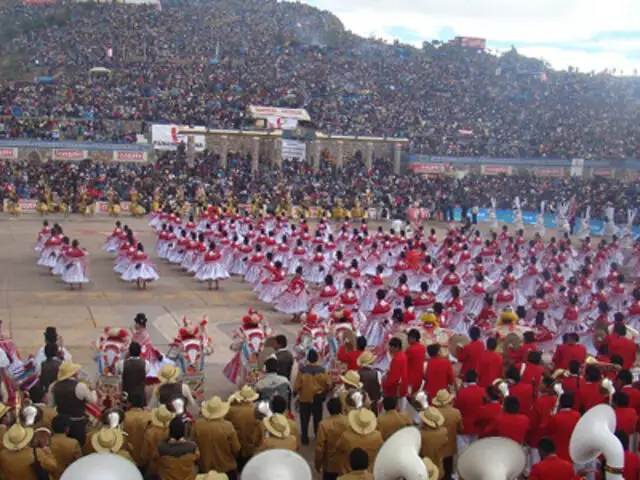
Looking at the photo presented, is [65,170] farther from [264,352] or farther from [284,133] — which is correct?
[264,352]

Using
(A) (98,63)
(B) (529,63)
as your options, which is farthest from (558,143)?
(A) (98,63)

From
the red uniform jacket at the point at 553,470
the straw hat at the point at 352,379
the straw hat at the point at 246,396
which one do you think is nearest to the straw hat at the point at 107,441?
the straw hat at the point at 246,396

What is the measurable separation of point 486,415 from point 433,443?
0.75 meters

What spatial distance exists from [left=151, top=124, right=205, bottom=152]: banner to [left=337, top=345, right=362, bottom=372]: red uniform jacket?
104ft

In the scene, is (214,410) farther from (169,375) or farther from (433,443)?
(433,443)

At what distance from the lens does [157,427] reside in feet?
26.2

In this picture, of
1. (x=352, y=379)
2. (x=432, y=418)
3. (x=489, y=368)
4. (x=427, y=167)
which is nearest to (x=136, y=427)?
(x=352, y=379)

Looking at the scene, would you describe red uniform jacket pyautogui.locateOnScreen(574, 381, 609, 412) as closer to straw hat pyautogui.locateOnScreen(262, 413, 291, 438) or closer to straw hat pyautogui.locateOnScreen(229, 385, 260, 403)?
straw hat pyautogui.locateOnScreen(262, 413, 291, 438)

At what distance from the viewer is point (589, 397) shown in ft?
29.6

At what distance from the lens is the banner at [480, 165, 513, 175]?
45281 mm

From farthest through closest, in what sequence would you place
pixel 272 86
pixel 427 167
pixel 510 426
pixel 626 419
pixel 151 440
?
1. pixel 272 86
2. pixel 427 167
3. pixel 626 419
4. pixel 510 426
5. pixel 151 440

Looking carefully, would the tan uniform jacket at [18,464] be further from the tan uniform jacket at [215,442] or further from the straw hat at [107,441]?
the tan uniform jacket at [215,442]

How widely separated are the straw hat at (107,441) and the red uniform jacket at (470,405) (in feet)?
12.8

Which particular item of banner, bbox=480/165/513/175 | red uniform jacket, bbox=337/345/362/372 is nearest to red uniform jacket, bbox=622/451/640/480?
red uniform jacket, bbox=337/345/362/372
